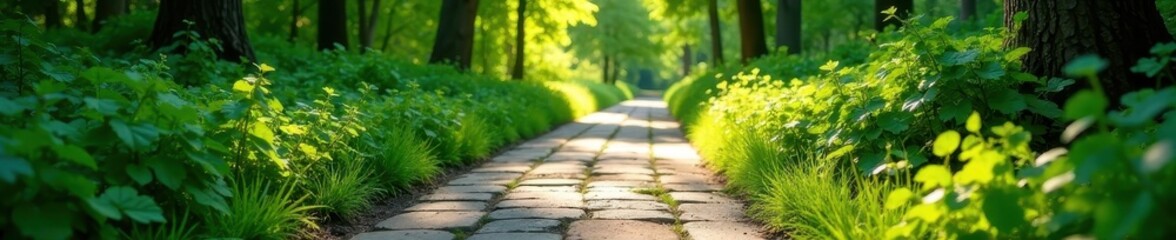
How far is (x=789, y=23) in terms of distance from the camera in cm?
1652

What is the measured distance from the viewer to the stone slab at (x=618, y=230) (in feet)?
13.1

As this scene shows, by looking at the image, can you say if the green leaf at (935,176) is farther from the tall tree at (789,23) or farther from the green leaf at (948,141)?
the tall tree at (789,23)

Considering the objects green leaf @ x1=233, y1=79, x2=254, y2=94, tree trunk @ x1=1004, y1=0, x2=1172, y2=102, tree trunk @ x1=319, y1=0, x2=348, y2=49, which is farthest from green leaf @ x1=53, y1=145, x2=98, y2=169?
tree trunk @ x1=319, y1=0, x2=348, y2=49

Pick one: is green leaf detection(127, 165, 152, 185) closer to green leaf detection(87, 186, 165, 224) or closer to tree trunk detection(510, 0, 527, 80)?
green leaf detection(87, 186, 165, 224)

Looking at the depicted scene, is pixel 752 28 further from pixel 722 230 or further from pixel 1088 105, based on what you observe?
pixel 1088 105

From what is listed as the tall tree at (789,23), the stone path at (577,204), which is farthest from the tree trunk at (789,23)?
the stone path at (577,204)

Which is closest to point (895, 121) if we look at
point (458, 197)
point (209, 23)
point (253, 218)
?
point (458, 197)

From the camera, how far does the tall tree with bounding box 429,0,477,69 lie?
1608cm

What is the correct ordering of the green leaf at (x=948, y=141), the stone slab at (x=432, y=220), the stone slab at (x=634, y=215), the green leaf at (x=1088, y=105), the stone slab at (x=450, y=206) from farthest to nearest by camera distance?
the stone slab at (x=450, y=206), the stone slab at (x=634, y=215), the stone slab at (x=432, y=220), the green leaf at (x=948, y=141), the green leaf at (x=1088, y=105)

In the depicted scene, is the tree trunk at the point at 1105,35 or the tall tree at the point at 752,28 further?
the tall tree at the point at 752,28

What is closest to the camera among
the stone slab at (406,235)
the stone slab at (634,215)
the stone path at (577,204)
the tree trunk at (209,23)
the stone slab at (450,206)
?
the stone slab at (406,235)

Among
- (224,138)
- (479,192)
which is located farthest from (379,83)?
(224,138)

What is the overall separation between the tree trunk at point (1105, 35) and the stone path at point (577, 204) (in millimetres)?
1635

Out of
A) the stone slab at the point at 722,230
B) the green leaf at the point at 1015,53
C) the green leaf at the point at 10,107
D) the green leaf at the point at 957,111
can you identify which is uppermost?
the green leaf at the point at 10,107
